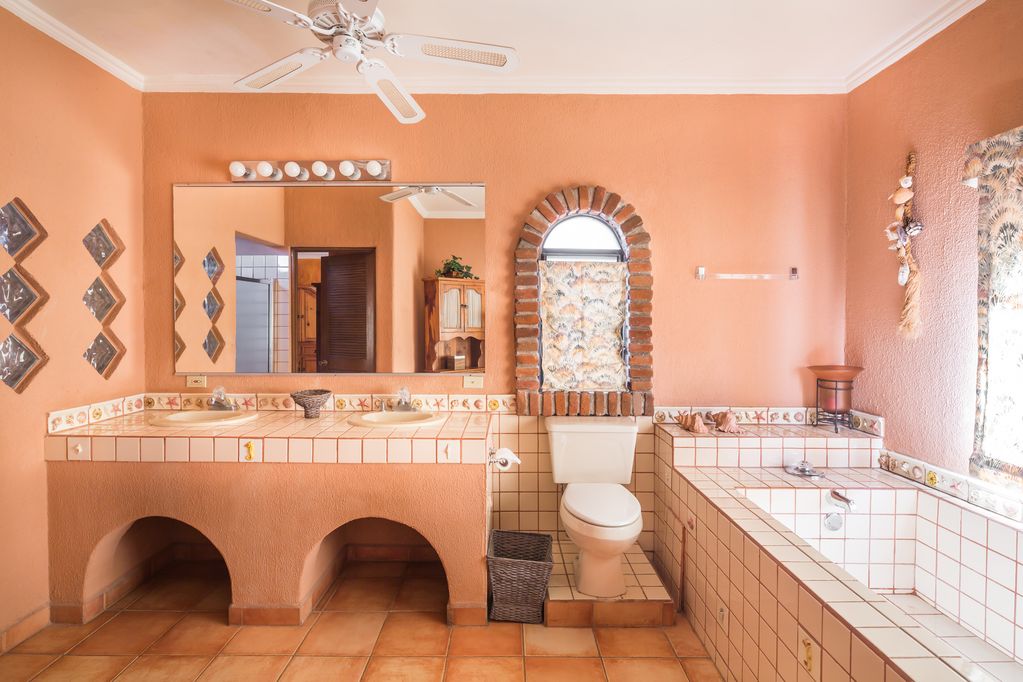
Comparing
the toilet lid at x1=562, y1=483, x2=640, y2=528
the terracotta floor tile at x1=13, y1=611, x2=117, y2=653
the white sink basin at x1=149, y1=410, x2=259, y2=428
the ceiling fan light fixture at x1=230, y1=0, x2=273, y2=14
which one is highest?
the ceiling fan light fixture at x1=230, y1=0, x2=273, y2=14

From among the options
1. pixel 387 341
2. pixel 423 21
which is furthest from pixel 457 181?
pixel 387 341

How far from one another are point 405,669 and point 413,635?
0.72 feet

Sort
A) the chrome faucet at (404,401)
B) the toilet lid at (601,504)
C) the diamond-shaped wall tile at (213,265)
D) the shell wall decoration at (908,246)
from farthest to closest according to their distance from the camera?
the diamond-shaped wall tile at (213,265) < the chrome faucet at (404,401) < the shell wall decoration at (908,246) < the toilet lid at (601,504)

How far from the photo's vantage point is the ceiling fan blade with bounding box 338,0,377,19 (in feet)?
5.13

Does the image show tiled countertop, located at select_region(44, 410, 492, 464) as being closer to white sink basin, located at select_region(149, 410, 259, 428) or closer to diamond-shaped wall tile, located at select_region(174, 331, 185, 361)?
white sink basin, located at select_region(149, 410, 259, 428)

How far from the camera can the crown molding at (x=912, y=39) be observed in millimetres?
2102

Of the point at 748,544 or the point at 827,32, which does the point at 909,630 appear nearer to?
the point at 748,544

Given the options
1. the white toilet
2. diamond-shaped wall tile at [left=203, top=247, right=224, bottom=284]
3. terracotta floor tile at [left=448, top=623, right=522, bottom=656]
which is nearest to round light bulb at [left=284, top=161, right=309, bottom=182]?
diamond-shaped wall tile at [left=203, top=247, right=224, bottom=284]

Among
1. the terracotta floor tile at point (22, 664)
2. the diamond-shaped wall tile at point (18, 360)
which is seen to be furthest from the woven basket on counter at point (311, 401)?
the terracotta floor tile at point (22, 664)

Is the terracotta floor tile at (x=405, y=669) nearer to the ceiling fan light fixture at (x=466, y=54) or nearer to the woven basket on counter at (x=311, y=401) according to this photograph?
the woven basket on counter at (x=311, y=401)

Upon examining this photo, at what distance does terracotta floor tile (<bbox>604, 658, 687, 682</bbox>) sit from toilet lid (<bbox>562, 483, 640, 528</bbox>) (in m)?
0.51

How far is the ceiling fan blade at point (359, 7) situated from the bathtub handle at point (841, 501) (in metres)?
2.54

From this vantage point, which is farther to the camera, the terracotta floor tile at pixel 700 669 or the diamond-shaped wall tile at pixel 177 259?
the diamond-shaped wall tile at pixel 177 259

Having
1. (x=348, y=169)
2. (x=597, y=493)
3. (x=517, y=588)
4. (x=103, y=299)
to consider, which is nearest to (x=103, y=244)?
(x=103, y=299)
